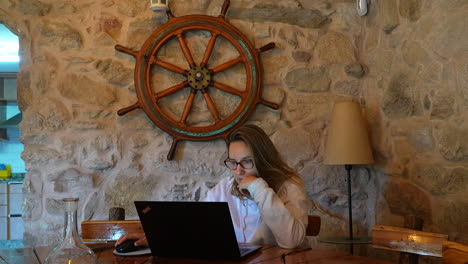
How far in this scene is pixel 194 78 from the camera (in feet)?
9.96

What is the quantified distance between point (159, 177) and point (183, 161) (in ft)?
0.54

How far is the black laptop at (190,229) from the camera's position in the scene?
150 centimetres

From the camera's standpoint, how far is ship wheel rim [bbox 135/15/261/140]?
3002mm

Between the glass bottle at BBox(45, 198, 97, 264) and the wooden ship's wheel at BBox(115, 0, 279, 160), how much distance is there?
5.53 ft

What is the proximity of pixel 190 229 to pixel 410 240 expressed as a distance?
0.63 m

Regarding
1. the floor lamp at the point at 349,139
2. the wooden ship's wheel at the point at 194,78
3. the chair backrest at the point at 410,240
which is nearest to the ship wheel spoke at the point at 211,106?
the wooden ship's wheel at the point at 194,78

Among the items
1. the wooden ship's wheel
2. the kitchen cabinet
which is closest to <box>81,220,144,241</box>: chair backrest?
the wooden ship's wheel

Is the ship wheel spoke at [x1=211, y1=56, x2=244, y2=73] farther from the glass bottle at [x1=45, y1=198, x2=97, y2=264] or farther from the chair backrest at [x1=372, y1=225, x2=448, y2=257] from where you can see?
the glass bottle at [x1=45, y1=198, x2=97, y2=264]

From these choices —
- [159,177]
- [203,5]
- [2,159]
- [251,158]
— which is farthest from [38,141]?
[2,159]

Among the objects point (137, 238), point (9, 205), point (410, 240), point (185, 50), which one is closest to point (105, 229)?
point (137, 238)

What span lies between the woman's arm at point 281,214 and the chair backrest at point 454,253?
0.65m

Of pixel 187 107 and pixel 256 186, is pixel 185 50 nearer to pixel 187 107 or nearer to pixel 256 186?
pixel 187 107

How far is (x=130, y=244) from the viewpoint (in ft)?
5.70

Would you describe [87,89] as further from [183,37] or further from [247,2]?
[247,2]
